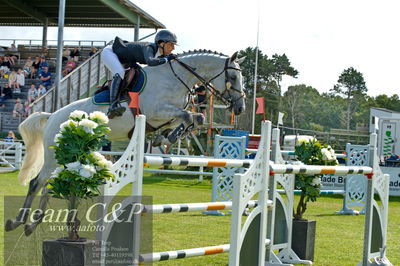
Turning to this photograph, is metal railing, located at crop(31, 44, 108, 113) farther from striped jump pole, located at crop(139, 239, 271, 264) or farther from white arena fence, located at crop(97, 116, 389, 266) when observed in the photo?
striped jump pole, located at crop(139, 239, 271, 264)

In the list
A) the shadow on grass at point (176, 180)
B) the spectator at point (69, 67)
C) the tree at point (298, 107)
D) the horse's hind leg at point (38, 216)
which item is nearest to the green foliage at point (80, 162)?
the horse's hind leg at point (38, 216)

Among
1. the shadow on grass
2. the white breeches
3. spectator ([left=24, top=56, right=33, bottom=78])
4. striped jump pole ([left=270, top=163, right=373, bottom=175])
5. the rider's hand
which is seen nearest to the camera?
striped jump pole ([left=270, top=163, right=373, bottom=175])

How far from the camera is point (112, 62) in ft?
24.4

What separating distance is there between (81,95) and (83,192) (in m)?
16.9

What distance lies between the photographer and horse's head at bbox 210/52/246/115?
7.67 m

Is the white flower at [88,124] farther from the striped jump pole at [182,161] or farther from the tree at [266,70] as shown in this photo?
the tree at [266,70]

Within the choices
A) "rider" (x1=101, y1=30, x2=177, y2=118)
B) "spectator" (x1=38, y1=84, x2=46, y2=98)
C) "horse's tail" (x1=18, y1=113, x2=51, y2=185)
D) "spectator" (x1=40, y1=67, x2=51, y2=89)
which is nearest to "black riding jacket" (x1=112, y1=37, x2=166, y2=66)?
"rider" (x1=101, y1=30, x2=177, y2=118)

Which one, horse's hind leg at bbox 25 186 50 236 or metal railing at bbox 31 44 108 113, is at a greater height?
metal railing at bbox 31 44 108 113

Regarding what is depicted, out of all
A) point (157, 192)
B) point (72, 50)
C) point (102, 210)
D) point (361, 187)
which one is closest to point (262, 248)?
point (102, 210)

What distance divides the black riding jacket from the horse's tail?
1.02 meters

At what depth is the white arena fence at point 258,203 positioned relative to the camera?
3.85m

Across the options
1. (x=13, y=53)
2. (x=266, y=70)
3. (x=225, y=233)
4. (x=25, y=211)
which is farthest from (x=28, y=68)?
(x=266, y=70)

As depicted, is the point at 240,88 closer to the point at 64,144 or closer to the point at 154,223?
the point at 154,223

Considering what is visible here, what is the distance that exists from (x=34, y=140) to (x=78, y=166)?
3649 millimetres
